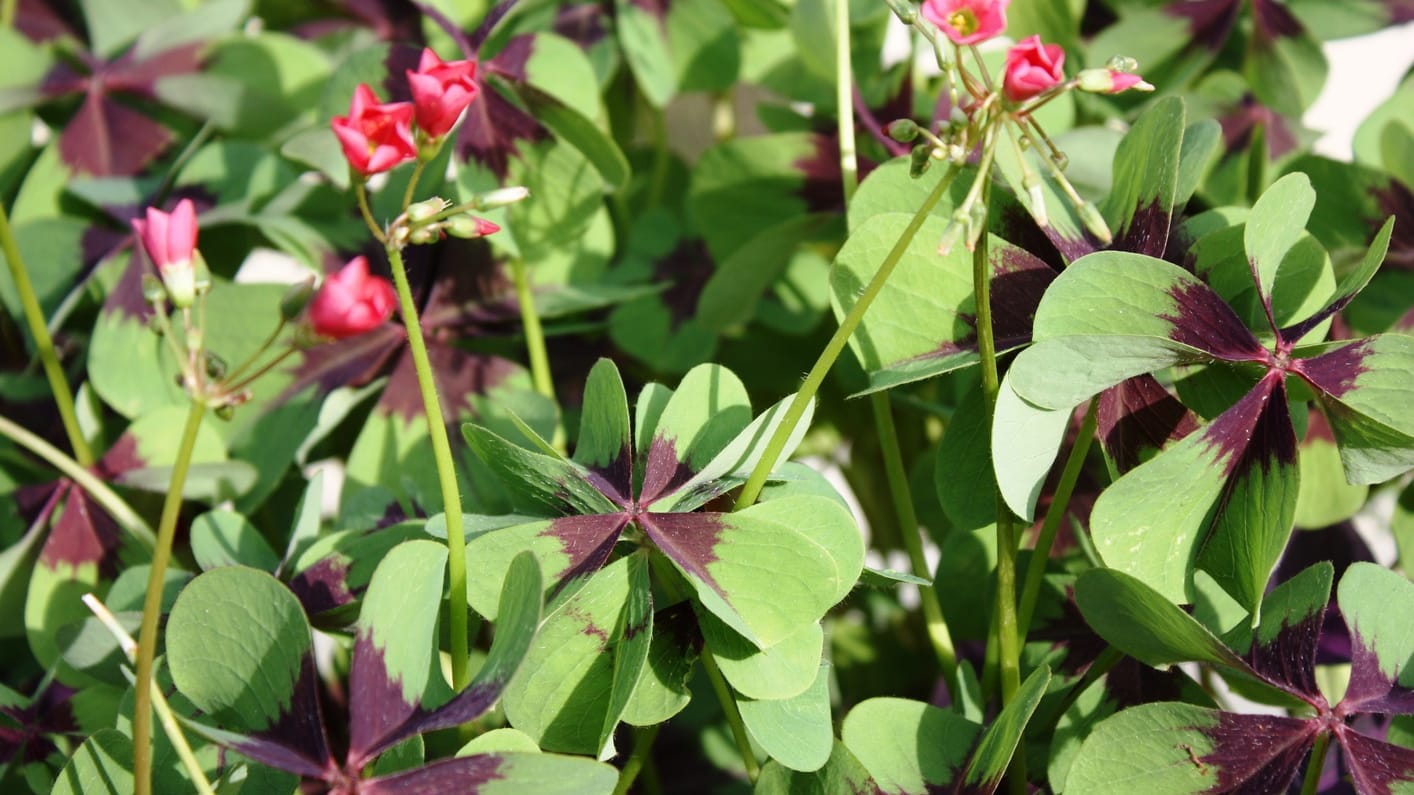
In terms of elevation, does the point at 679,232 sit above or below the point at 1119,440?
below

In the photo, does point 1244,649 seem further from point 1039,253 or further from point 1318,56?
point 1318,56

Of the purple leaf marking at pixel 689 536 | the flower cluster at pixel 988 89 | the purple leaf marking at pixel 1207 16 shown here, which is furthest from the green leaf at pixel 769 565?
the purple leaf marking at pixel 1207 16

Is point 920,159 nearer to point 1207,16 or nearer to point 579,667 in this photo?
point 579,667

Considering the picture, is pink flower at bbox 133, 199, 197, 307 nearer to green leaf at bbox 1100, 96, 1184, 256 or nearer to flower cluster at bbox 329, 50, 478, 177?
flower cluster at bbox 329, 50, 478, 177

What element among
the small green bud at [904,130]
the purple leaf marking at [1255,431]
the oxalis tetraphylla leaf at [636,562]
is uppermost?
the small green bud at [904,130]

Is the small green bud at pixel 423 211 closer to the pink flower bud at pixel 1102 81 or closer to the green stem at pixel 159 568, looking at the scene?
the green stem at pixel 159 568

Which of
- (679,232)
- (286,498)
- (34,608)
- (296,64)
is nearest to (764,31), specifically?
(679,232)

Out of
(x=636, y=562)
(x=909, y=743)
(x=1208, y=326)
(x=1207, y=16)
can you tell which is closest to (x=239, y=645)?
(x=636, y=562)
